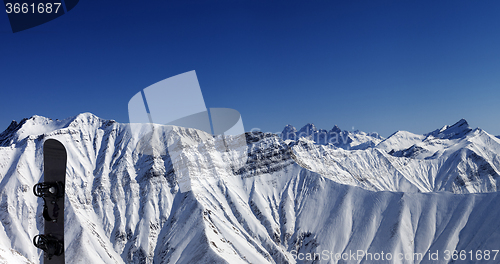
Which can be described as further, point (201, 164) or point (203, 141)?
point (203, 141)

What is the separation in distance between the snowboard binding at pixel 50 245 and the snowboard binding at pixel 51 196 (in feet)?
2.04

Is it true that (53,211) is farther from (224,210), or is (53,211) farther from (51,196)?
(224,210)

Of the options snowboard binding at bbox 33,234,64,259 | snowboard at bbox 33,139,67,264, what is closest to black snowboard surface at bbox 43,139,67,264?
snowboard at bbox 33,139,67,264

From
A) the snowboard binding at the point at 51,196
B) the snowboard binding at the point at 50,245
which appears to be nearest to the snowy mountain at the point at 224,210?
the snowboard binding at the point at 50,245

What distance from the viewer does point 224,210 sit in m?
154

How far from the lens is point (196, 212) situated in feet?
460

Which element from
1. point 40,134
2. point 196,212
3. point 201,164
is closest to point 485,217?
point 196,212

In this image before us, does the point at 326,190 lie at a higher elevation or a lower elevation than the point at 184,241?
higher

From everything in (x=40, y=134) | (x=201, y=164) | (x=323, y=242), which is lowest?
(x=323, y=242)

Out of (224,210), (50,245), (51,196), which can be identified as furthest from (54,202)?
(224,210)

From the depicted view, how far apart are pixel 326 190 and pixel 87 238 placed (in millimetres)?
116376

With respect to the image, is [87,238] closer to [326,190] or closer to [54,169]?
[326,190]

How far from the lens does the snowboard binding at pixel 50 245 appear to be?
1063cm

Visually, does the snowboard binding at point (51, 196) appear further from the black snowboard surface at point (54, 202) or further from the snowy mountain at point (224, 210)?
the snowy mountain at point (224, 210)
